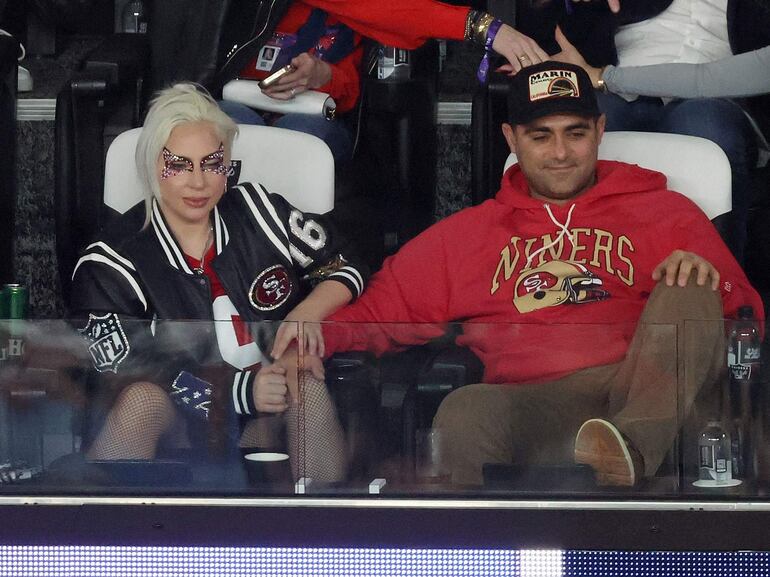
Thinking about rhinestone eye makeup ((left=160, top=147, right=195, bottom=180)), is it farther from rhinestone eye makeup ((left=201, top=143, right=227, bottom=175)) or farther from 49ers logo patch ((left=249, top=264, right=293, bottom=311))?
49ers logo patch ((left=249, top=264, right=293, bottom=311))

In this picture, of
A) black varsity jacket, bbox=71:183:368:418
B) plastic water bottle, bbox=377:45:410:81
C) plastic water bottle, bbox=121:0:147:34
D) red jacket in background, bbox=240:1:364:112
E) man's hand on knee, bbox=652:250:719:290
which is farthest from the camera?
plastic water bottle, bbox=121:0:147:34

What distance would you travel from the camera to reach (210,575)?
7.54 feet

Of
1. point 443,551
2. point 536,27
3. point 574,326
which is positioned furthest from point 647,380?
point 536,27

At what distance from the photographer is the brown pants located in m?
2.25

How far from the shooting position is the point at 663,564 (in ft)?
7.50

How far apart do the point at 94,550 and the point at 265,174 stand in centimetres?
124

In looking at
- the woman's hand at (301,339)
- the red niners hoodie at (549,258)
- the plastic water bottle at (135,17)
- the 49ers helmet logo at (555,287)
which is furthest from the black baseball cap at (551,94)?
the plastic water bottle at (135,17)

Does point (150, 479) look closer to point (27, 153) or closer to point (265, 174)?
point (265, 174)

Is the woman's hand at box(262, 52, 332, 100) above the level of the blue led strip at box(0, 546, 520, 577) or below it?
above

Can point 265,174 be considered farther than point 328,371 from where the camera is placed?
Yes

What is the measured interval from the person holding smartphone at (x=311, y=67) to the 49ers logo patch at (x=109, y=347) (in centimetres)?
143

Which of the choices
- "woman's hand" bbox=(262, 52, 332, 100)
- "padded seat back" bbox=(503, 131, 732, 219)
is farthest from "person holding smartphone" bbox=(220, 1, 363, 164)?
"padded seat back" bbox=(503, 131, 732, 219)

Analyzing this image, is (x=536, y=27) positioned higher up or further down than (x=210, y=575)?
higher up

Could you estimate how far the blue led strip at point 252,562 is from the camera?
7.46 feet
